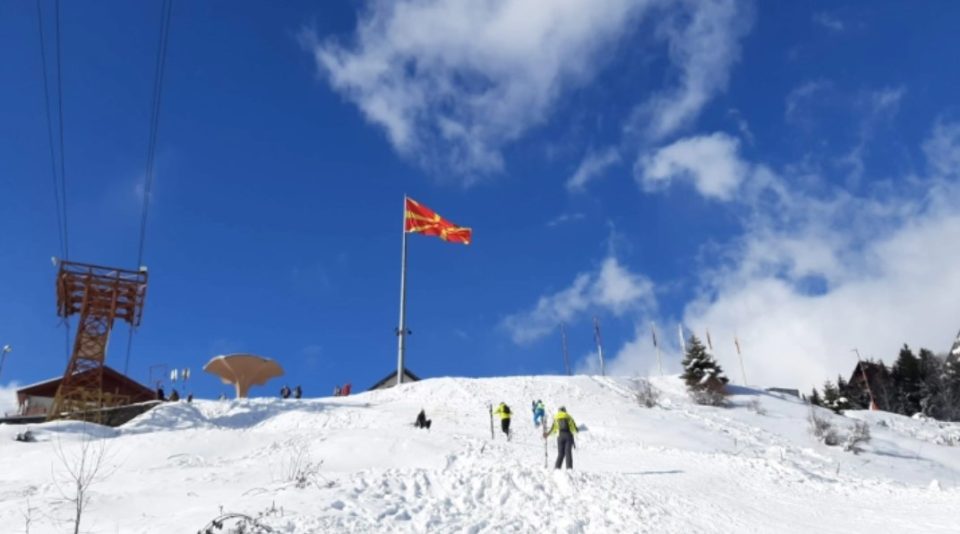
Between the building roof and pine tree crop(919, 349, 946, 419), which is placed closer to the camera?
the building roof

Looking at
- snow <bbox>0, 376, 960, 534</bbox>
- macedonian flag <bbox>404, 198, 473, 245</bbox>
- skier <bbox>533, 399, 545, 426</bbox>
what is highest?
macedonian flag <bbox>404, 198, 473, 245</bbox>

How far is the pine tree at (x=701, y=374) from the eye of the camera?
138 feet

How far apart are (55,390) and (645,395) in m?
40.5

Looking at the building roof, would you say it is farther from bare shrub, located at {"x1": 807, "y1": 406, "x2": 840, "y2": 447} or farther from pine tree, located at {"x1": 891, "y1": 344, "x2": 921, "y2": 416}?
pine tree, located at {"x1": 891, "y1": 344, "x2": 921, "y2": 416}

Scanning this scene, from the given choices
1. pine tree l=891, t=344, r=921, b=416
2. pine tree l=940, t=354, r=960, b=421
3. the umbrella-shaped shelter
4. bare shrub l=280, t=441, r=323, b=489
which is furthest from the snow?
pine tree l=891, t=344, r=921, b=416

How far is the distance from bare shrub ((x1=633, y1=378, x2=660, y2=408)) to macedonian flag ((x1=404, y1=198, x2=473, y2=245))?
1489 centimetres

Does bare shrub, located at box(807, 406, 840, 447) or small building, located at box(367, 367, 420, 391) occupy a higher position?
small building, located at box(367, 367, 420, 391)

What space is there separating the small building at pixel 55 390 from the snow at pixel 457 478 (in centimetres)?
1868

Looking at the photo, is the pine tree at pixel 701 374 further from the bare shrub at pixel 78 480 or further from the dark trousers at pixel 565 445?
the bare shrub at pixel 78 480

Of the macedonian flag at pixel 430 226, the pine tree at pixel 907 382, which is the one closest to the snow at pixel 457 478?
the macedonian flag at pixel 430 226

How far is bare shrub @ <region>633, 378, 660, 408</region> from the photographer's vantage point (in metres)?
36.1

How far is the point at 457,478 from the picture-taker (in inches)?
504

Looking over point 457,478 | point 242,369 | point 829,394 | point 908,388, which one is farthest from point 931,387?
point 457,478

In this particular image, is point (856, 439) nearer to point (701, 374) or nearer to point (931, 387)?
point (701, 374)
